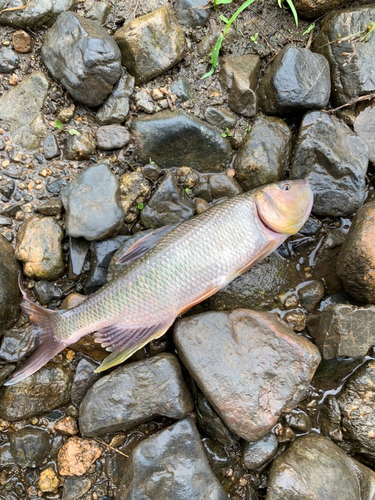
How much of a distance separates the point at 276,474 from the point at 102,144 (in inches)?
149

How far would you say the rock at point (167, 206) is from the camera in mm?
3754

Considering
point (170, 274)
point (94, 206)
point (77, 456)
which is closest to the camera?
point (170, 274)

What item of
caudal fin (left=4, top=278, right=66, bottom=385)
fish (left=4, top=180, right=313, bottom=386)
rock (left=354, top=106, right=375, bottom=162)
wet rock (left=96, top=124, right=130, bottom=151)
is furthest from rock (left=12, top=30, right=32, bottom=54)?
rock (left=354, top=106, right=375, bottom=162)

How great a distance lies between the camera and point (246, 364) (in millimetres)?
3340

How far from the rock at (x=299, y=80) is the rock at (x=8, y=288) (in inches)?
130

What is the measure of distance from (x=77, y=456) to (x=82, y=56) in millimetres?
4106

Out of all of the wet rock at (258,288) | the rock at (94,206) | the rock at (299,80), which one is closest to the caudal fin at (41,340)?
the rock at (94,206)

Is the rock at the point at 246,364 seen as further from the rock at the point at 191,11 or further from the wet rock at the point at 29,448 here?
the rock at the point at 191,11

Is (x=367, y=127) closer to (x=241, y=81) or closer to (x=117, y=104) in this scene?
(x=241, y=81)

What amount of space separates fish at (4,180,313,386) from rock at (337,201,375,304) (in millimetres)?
530

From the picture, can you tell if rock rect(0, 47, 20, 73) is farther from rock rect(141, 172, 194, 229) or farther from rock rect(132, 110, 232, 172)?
rock rect(141, 172, 194, 229)

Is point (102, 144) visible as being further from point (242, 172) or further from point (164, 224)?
point (242, 172)

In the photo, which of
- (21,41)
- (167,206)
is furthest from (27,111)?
(167,206)

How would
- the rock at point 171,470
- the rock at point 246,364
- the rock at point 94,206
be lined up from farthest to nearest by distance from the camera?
the rock at point 94,206, the rock at point 246,364, the rock at point 171,470
